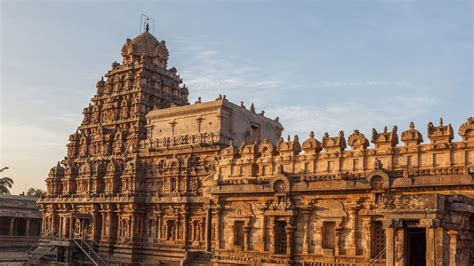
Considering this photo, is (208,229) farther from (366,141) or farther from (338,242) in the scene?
(366,141)

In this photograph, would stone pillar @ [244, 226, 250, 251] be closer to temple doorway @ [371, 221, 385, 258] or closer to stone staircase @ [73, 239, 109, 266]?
temple doorway @ [371, 221, 385, 258]

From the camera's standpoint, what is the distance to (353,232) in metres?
28.6

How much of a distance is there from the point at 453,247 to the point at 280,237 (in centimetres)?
1166

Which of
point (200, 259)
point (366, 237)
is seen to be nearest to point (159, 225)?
point (200, 259)

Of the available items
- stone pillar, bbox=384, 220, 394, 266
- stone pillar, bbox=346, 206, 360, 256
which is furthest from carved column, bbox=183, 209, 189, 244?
stone pillar, bbox=384, 220, 394, 266

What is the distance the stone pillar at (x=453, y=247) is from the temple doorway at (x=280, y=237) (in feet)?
37.2

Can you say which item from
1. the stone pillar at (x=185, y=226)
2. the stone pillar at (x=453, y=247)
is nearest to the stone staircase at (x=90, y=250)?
the stone pillar at (x=185, y=226)

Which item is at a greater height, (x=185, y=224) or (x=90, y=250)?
(x=185, y=224)

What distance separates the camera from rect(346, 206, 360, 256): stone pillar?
93.1ft

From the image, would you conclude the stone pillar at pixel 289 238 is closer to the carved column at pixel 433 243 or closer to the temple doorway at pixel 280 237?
the temple doorway at pixel 280 237

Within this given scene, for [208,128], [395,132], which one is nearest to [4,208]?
[208,128]

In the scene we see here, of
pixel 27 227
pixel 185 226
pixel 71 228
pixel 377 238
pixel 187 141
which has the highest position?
pixel 187 141

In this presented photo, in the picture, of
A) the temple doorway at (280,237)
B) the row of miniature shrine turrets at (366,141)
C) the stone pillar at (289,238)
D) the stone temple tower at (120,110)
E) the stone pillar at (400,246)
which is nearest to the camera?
the stone pillar at (400,246)

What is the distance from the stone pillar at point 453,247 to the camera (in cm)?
2164
